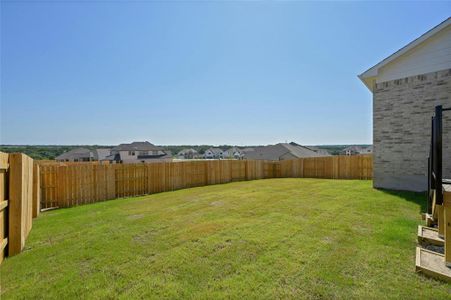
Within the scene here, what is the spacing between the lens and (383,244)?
161 inches

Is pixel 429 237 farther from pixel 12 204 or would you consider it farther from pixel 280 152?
pixel 280 152

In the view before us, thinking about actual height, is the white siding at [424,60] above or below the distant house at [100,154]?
above

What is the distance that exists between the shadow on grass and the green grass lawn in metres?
0.35

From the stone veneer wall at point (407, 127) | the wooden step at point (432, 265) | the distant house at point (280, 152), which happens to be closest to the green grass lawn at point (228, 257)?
the wooden step at point (432, 265)

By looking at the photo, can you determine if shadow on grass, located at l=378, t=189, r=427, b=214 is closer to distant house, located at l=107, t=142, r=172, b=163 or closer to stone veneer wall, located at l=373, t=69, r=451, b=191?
stone veneer wall, located at l=373, t=69, r=451, b=191

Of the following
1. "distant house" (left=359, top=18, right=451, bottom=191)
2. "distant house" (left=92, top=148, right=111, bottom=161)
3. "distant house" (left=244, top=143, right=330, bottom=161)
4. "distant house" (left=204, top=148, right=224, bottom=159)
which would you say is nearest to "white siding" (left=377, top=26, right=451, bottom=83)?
"distant house" (left=359, top=18, right=451, bottom=191)

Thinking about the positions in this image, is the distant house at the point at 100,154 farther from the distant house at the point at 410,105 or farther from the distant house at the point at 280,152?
the distant house at the point at 410,105

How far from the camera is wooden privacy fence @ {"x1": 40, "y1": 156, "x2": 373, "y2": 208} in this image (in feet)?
Answer: 29.8

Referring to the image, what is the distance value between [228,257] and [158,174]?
31.1 feet

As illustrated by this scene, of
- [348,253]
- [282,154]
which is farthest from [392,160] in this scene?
[282,154]

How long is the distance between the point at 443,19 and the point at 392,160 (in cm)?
520

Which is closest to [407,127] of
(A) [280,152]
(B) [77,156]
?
(A) [280,152]

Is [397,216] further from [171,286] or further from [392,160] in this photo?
[171,286]

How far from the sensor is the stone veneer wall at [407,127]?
28.1 feet
